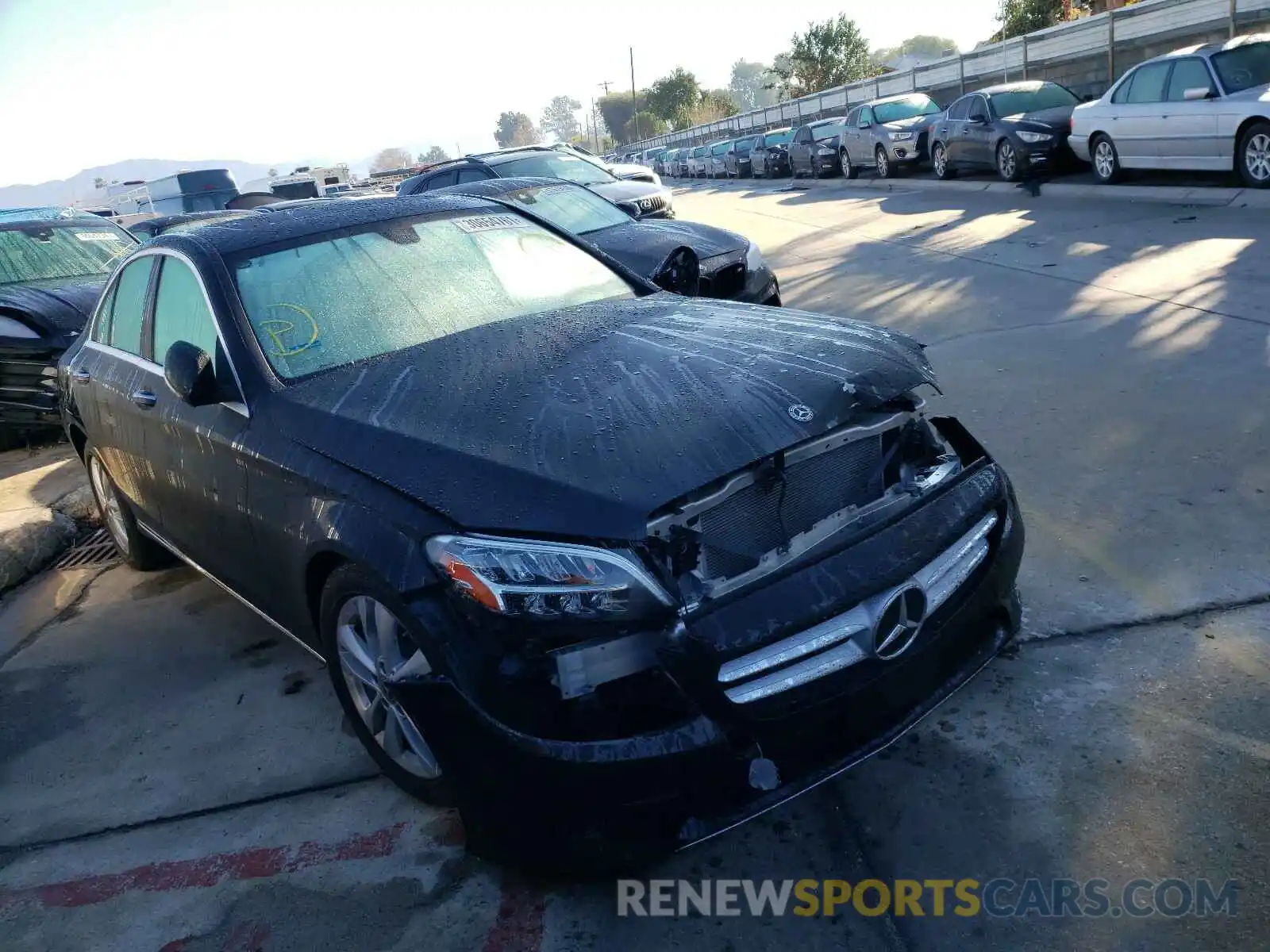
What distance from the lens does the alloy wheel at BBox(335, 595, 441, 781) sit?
8.78 feet

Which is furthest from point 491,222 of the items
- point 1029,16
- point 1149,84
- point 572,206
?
point 1029,16

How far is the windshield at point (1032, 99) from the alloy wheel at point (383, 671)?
16107 millimetres

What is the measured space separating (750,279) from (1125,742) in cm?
496

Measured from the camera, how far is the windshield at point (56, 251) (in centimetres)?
920

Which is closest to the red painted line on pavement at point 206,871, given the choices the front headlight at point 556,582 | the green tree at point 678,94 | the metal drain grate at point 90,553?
the front headlight at point 556,582

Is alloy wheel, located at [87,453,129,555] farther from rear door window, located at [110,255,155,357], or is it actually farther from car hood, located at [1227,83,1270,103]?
car hood, located at [1227,83,1270,103]

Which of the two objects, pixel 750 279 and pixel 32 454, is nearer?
pixel 750 279

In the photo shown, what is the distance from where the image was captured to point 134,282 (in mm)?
4398

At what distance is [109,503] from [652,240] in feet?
13.8

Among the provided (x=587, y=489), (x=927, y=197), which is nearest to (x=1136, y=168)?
(x=927, y=197)

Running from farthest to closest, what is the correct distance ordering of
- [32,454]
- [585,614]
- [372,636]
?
[32,454] → [372,636] → [585,614]

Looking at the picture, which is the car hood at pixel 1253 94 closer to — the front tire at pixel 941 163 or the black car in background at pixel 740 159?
the front tire at pixel 941 163

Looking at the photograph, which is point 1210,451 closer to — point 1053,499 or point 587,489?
point 1053,499

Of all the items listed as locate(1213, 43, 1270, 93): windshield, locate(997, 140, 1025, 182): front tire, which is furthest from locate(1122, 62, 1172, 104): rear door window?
locate(997, 140, 1025, 182): front tire
